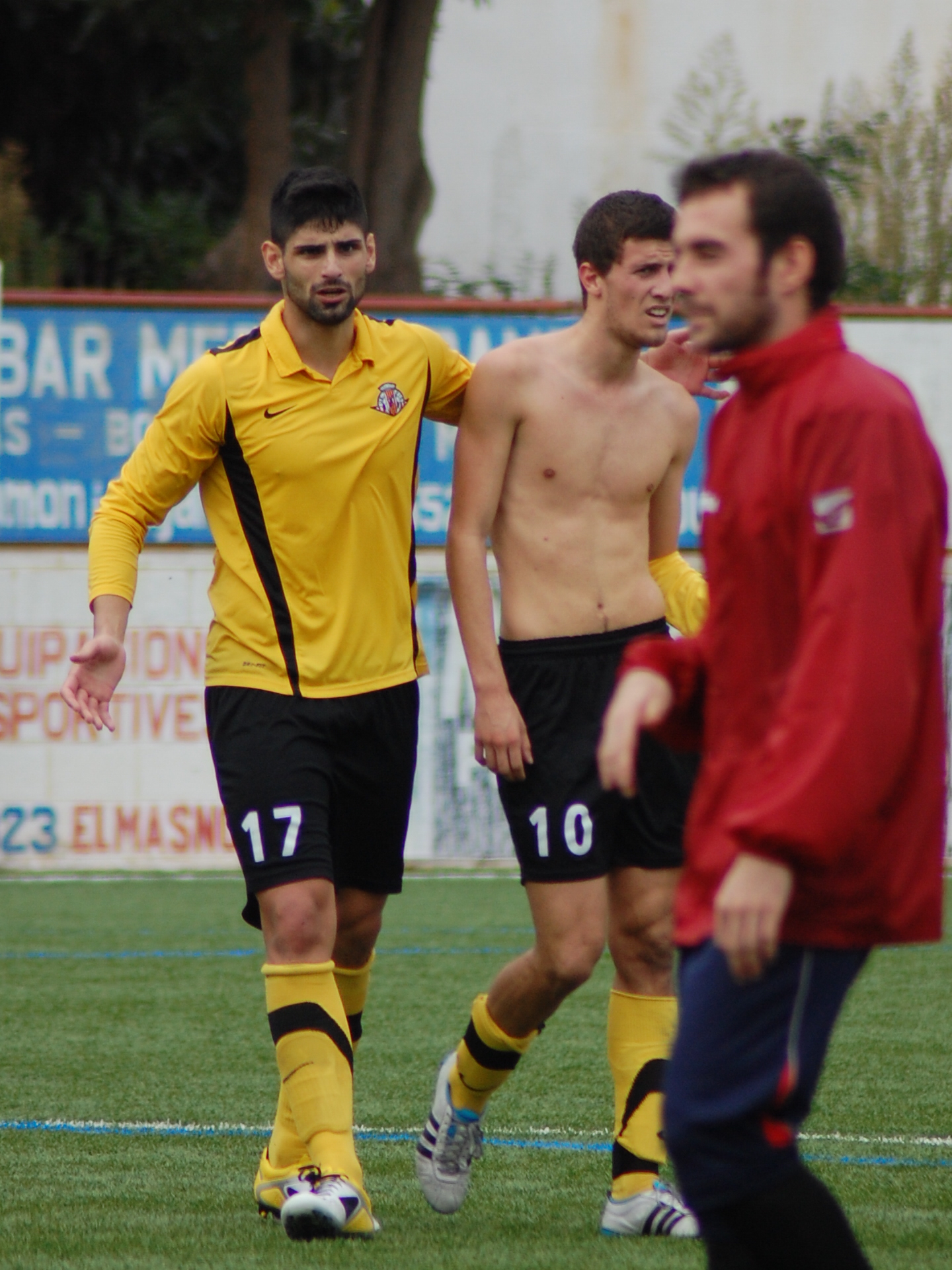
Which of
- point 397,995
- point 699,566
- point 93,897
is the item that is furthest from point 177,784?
point 397,995

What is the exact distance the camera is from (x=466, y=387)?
464cm

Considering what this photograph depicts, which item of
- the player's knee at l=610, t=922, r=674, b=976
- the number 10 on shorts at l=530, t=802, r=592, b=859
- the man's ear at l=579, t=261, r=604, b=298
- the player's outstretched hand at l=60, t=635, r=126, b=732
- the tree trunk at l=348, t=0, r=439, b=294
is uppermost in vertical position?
the tree trunk at l=348, t=0, r=439, b=294

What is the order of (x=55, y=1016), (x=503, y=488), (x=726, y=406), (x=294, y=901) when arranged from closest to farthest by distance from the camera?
(x=726, y=406)
(x=294, y=901)
(x=503, y=488)
(x=55, y=1016)

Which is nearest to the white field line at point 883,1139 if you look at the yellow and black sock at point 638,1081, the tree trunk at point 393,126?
the yellow and black sock at point 638,1081

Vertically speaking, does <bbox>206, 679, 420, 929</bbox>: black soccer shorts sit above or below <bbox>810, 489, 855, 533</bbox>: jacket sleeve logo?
below

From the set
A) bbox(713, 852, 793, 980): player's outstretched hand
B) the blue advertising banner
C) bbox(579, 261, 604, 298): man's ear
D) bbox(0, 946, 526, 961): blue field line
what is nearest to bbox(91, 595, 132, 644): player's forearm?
bbox(579, 261, 604, 298): man's ear

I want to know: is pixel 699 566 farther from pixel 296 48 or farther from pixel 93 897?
pixel 296 48

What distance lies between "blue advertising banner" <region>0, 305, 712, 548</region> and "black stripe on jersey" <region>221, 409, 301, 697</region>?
7.87 metres

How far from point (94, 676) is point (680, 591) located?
56.8 inches

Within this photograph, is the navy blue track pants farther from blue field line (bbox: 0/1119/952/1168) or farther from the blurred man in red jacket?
blue field line (bbox: 0/1119/952/1168)

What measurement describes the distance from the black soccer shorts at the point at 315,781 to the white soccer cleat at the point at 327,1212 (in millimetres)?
650

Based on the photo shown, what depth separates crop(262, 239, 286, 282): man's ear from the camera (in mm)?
4434

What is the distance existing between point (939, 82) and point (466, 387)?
476 inches

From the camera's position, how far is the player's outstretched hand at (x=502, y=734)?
435 cm
